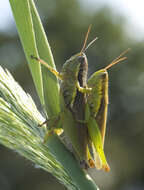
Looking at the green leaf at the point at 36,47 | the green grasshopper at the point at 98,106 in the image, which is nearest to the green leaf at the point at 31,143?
the green leaf at the point at 36,47

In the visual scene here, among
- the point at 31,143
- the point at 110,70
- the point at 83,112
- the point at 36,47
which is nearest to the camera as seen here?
the point at 31,143

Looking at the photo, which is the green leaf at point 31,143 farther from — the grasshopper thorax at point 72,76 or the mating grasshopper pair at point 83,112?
the grasshopper thorax at point 72,76

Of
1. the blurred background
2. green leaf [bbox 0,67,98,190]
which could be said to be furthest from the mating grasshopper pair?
the blurred background

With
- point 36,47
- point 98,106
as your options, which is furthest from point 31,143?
point 98,106

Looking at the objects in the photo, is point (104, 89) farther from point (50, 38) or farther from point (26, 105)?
point (50, 38)

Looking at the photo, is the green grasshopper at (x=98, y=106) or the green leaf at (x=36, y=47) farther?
Result: the green grasshopper at (x=98, y=106)

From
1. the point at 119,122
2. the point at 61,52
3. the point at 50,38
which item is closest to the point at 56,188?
the point at 119,122

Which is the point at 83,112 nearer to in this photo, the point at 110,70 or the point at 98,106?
the point at 98,106
